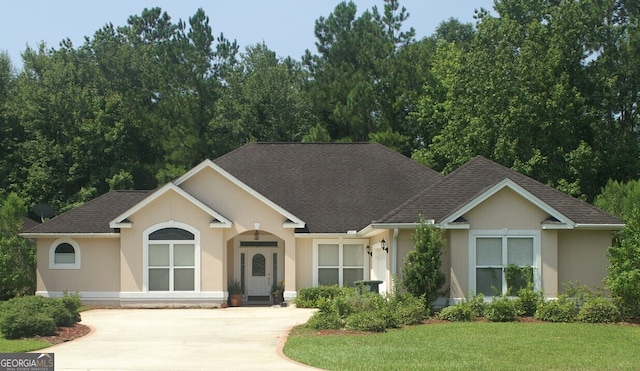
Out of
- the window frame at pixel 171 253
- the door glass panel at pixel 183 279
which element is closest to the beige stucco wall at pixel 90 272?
the window frame at pixel 171 253

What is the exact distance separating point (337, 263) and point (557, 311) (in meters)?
11.3

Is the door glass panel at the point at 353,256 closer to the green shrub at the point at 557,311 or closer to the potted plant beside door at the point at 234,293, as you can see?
the potted plant beside door at the point at 234,293

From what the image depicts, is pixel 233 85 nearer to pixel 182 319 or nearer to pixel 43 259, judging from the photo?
pixel 43 259

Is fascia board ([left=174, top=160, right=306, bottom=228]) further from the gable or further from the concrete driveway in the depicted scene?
the concrete driveway

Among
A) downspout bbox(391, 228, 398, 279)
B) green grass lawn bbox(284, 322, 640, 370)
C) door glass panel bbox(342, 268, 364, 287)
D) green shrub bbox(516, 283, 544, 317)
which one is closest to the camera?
green grass lawn bbox(284, 322, 640, 370)

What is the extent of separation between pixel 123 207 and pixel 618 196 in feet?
63.4

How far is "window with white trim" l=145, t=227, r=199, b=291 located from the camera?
1303 inches

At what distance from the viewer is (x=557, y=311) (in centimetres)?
2481

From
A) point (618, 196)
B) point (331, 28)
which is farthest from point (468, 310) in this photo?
point (331, 28)

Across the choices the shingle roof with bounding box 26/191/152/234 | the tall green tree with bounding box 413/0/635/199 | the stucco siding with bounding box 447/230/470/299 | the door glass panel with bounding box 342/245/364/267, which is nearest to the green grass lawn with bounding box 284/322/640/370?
the stucco siding with bounding box 447/230/470/299

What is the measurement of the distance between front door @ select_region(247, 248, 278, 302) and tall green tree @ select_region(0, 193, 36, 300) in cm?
873

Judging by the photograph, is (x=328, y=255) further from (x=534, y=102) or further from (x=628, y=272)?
(x=534, y=102)

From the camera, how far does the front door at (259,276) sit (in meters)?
36.2

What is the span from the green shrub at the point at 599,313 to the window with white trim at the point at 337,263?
11.2m
